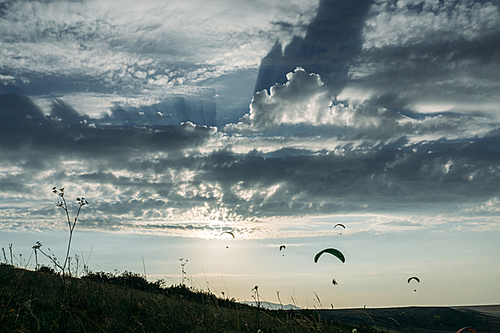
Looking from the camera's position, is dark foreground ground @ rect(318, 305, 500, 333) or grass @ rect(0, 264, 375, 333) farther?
dark foreground ground @ rect(318, 305, 500, 333)

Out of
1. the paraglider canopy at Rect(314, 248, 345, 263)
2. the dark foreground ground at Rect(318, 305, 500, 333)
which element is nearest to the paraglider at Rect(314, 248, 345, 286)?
the paraglider canopy at Rect(314, 248, 345, 263)

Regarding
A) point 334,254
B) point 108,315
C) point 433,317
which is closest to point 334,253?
point 334,254

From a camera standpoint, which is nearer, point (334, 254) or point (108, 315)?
point (334, 254)

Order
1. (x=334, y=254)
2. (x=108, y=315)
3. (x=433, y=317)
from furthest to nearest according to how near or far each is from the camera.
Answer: (x=433, y=317) < (x=108, y=315) < (x=334, y=254)

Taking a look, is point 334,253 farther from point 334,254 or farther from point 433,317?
point 433,317

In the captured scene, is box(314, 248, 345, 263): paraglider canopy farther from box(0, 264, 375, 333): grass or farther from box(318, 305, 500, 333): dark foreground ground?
box(318, 305, 500, 333): dark foreground ground

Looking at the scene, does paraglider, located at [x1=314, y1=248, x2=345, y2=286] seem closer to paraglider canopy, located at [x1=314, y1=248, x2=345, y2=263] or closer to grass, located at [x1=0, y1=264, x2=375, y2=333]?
paraglider canopy, located at [x1=314, y1=248, x2=345, y2=263]

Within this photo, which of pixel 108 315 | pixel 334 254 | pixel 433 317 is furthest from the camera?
pixel 433 317

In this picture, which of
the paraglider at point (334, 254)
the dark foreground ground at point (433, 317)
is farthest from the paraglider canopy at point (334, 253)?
the dark foreground ground at point (433, 317)

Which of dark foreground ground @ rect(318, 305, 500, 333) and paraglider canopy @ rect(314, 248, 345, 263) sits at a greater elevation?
paraglider canopy @ rect(314, 248, 345, 263)

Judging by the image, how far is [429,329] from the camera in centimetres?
2398

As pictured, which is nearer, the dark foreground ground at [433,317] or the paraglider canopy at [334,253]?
the paraglider canopy at [334,253]

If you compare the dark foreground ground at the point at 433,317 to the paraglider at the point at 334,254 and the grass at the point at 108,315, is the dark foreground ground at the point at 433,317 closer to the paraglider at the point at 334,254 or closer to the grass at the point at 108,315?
the grass at the point at 108,315

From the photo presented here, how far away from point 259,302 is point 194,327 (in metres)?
1.91
